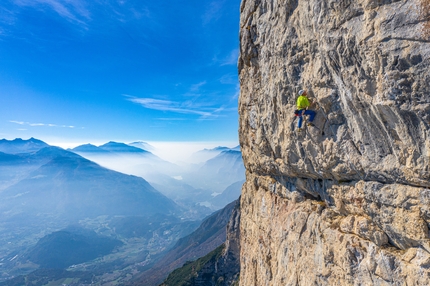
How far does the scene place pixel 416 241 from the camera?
1054 cm

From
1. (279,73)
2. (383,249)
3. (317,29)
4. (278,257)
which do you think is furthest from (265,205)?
(317,29)

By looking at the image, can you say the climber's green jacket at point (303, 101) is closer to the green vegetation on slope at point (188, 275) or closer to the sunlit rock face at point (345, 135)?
the sunlit rock face at point (345, 135)

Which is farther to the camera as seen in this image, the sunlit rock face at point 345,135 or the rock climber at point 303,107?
the rock climber at point 303,107

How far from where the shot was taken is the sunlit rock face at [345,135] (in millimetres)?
9625

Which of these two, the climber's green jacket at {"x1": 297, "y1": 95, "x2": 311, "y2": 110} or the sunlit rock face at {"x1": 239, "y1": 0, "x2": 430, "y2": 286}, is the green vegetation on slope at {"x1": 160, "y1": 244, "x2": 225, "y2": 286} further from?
the climber's green jacket at {"x1": 297, "y1": 95, "x2": 311, "y2": 110}

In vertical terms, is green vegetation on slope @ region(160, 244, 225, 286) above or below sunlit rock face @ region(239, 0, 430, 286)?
below

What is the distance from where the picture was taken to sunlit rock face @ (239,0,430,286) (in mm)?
9625

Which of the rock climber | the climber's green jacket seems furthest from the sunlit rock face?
the climber's green jacket

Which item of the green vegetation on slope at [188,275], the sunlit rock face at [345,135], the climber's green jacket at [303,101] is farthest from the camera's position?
the green vegetation on slope at [188,275]

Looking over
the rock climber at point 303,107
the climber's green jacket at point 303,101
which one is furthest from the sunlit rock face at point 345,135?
the climber's green jacket at point 303,101

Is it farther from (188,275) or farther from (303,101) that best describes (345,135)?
(188,275)

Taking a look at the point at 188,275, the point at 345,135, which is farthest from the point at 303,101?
the point at 188,275

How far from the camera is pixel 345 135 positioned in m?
12.7

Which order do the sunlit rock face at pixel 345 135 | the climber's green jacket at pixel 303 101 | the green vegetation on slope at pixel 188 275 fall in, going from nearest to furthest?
1. the sunlit rock face at pixel 345 135
2. the climber's green jacket at pixel 303 101
3. the green vegetation on slope at pixel 188 275
